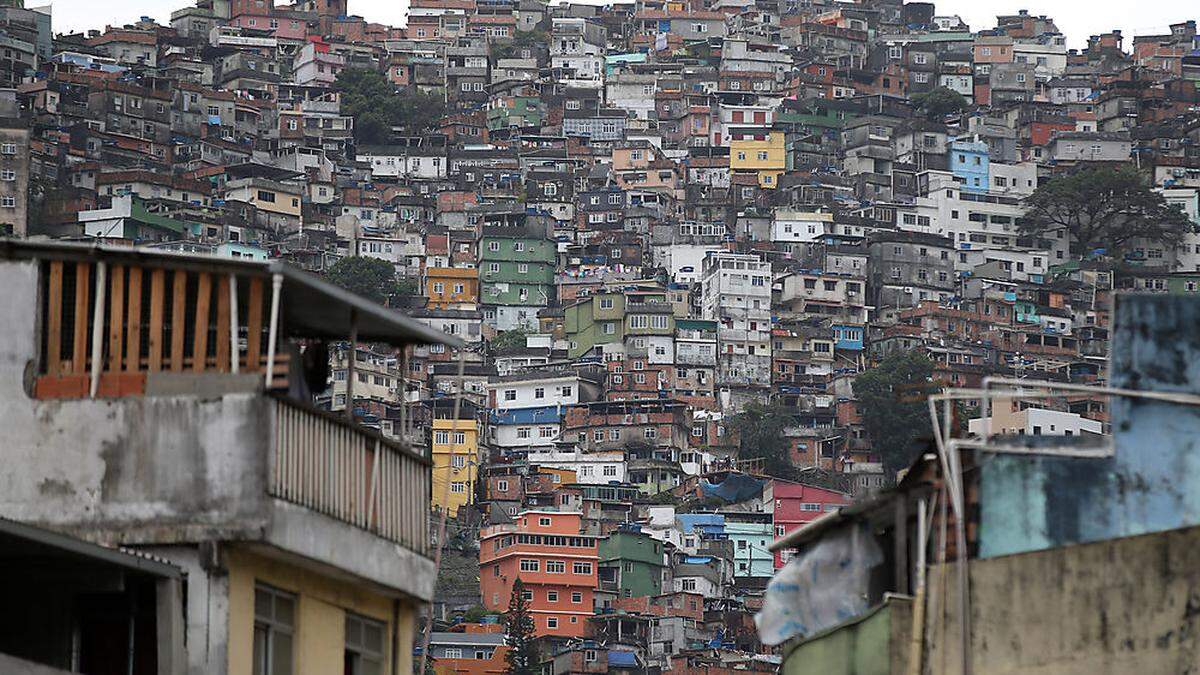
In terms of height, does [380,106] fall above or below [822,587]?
above

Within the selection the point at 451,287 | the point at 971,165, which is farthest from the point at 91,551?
the point at 971,165

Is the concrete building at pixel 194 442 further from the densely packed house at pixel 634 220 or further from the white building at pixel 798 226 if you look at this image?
the white building at pixel 798 226

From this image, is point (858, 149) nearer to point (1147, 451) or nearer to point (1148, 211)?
point (1148, 211)

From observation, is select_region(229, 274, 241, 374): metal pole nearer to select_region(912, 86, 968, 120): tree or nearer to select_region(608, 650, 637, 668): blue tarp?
select_region(608, 650, 637, 668): blue tarp

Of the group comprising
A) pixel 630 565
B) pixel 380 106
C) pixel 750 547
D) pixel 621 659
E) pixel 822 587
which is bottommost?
pixel 621 659

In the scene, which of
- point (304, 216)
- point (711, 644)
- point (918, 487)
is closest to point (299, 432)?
point (918, 487)

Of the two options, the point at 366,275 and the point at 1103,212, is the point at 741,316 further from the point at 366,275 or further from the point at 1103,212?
the point at 1103,212

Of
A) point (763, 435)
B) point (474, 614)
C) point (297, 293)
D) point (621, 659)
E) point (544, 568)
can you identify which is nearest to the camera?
point (297, 293)

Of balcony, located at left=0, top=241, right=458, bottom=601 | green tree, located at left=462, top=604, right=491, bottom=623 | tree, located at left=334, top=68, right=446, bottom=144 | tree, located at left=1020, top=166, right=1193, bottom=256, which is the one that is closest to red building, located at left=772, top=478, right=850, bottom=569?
green tree, located at left=462, top=604, right=491, bottom=623
